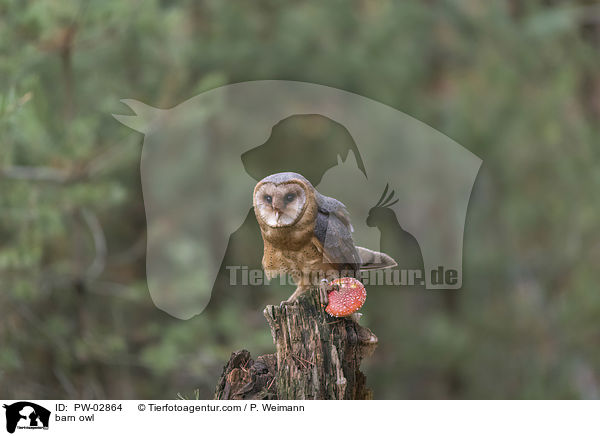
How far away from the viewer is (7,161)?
3965 millimetres

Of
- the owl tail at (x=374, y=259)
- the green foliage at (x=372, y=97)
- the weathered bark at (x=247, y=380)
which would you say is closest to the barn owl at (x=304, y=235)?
the owl tail at (x=374, y=259)

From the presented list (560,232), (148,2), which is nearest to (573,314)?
(560,232)

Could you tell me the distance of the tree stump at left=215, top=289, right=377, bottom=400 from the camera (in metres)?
1.96

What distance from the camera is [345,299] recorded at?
1.92m

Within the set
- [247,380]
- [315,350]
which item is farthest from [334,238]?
[247,380]

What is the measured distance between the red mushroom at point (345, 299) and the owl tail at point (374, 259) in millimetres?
103

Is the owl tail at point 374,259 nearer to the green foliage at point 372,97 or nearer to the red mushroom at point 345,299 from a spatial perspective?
the red mushroom at point 345,299

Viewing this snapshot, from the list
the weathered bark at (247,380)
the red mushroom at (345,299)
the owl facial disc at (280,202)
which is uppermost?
the owl facial disc at (280,202)

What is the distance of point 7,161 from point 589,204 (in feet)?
16.6

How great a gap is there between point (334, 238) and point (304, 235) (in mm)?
95

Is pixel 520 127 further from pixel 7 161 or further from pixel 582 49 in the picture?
pixel 7 161

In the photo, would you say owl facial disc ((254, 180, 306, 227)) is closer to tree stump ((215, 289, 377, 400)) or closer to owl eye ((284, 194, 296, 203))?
owl eye ((284, 194, 296, 203))

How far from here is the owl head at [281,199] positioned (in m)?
1.83

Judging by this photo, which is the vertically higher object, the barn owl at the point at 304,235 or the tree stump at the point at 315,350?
the barn owl at the point at 304,235
